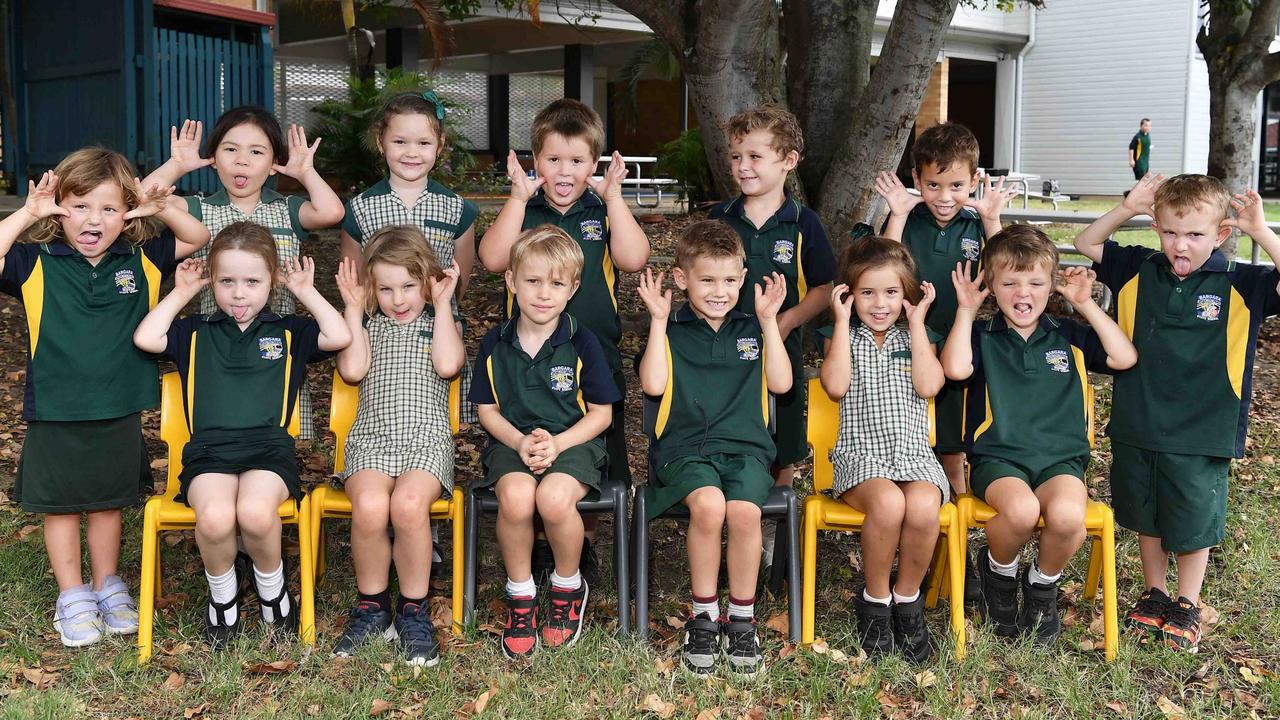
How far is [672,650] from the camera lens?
11.8ft

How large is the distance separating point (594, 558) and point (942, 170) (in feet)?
5.72

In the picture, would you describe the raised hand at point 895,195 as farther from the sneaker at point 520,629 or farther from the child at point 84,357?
the child at point 84,357

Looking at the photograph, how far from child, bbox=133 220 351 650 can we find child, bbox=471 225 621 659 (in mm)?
520

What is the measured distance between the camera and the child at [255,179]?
3.94 m

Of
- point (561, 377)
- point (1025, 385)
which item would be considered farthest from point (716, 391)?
point (1025, 385)

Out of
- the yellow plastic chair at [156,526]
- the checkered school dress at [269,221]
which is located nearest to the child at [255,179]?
the checkered school dress at [269,221]

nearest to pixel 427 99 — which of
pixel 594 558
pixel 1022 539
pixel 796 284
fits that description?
pixel 796 284

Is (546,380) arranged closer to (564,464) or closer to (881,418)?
(564,464)

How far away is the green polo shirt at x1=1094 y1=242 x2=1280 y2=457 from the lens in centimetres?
366

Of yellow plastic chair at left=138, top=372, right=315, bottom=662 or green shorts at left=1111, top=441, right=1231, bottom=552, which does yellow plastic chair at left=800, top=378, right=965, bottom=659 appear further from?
yellow plastic chair at left=138, top=372, right=315, bottom=662

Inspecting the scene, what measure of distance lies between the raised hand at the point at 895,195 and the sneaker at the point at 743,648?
1.43 meters

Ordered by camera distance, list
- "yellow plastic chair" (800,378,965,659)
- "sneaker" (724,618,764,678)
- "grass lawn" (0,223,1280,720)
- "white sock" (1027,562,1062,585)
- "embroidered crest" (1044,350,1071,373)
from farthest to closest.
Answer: "embroidered crest" (1044,350,1071,373) < "white sock" (1027,562,1062,585) < "yellow plastic chair" (800,378,965,659) < "sneaker" (724,618,764,678) < "grass lawn" (0,223,1280,720)

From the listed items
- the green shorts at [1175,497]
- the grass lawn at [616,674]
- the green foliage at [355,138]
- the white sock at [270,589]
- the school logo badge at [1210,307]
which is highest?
the green foliage at [355,138]

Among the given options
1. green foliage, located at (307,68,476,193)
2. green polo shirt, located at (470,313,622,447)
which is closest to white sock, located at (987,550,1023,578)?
green polo shirt, located at (470,313,622,447)
